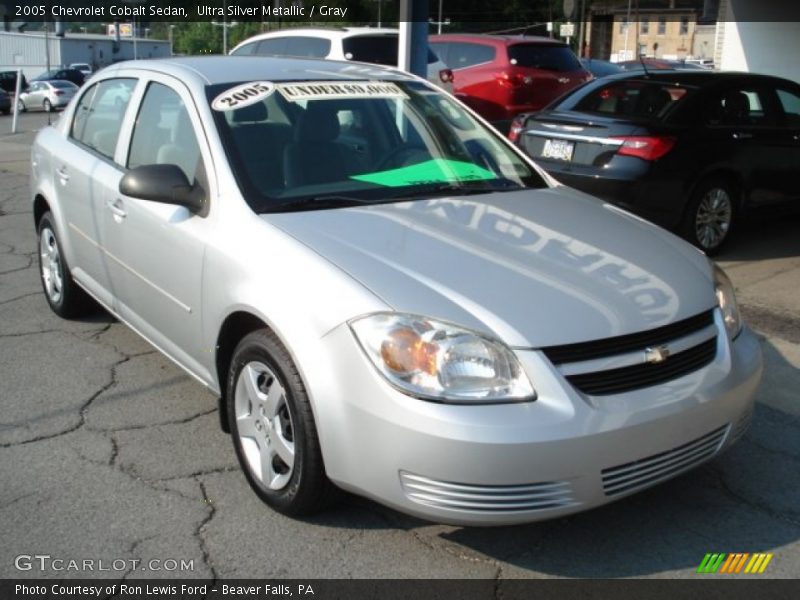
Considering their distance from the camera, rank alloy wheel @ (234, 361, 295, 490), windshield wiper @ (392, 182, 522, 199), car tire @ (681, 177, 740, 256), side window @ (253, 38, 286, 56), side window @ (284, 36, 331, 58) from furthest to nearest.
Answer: side window @ (253, 38, 286, 56)
side window @ (284, 36, 331, 58)
car tire @ (681, 177, 740, 256)
windshield wiper @ (392, 182, 522, 199)
alloy wheel @ (234, 361, 295, 490)

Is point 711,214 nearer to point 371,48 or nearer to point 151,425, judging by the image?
point 151,425

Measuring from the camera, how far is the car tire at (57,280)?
→ 212 inches

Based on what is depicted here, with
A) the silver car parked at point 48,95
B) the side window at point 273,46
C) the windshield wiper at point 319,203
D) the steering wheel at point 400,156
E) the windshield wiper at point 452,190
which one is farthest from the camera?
the silver car parked at point 48,95

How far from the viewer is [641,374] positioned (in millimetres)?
2887

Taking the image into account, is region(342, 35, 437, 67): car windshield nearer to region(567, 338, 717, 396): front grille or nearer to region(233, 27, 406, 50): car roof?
region(233, 27, 406, 50): car roof

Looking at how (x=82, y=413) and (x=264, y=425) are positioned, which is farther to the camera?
(x=82, y=413)

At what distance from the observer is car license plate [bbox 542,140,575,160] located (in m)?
7.33

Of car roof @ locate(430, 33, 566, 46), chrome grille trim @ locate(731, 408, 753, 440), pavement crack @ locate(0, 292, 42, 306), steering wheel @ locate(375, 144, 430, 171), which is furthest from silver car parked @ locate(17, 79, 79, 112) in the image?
chrome grille trim @ locate(731, 408, 753, 440)

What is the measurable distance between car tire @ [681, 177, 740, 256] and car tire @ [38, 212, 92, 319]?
15.3 feet

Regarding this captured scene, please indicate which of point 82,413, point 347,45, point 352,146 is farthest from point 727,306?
point 347,45

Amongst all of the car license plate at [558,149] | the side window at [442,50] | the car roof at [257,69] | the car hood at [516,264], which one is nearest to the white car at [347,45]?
the side window at [442,50]

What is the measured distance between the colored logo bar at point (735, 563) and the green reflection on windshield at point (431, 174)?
1.96 metres

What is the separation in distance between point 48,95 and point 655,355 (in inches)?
1384

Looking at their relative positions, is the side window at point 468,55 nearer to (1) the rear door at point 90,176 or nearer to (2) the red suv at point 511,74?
(2) the red suv at point 511,74
